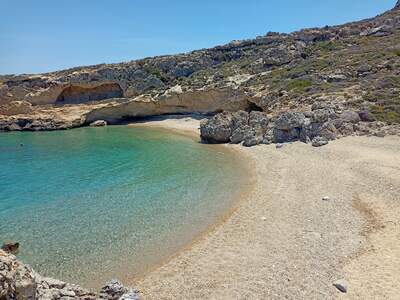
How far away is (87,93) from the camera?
5597 centimetres

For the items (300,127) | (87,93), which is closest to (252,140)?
(300,127)

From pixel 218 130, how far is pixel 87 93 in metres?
30.8

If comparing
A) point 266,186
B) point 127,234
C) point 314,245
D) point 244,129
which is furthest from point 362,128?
point 127,234

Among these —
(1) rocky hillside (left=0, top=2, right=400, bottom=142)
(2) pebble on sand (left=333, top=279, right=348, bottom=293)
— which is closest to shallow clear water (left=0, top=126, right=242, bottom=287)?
(2) pebble on sand (left=333, top=279, right=348, bottom=293)

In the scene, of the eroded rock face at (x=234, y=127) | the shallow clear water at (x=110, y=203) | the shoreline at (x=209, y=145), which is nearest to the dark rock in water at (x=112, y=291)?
the shoreline at (x=209, y=145)

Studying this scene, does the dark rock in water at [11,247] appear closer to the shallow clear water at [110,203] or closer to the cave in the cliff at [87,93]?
the shallow clear water at [110,203]

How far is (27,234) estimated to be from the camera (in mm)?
14266

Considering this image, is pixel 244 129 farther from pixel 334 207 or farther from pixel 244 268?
pixel 244 268

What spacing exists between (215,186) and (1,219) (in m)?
9.81

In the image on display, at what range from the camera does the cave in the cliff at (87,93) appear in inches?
2178

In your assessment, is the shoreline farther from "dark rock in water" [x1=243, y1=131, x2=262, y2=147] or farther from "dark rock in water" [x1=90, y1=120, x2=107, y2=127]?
"dark rock in water" [x1=90, y1=120, x2=107, y2=127]

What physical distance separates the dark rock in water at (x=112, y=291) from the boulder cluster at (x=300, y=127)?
19626 mm

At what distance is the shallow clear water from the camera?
40.3 ft

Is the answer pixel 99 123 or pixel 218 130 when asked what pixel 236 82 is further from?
pixel 99 123
